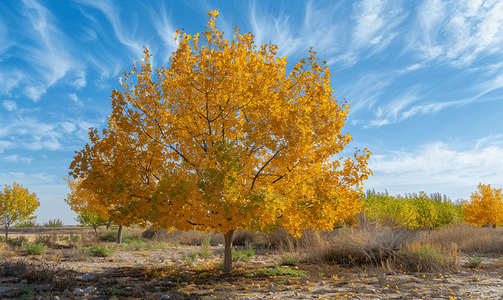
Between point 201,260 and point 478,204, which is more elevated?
point 478,204

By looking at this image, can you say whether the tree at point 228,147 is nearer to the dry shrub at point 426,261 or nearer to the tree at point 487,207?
the dry shrub at point 426,261

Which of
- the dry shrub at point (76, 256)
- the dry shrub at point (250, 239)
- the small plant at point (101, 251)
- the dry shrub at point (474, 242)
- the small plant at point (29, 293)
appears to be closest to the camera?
the small plant at point (29, 293)

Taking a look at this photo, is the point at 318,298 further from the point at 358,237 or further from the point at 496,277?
the point at 496,277

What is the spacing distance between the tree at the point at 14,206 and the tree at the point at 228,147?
19.7 metres

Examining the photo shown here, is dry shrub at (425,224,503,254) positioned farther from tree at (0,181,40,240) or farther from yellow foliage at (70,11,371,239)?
tree at (0,181,40,240)

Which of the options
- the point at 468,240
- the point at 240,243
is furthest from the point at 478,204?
the point at 240,243

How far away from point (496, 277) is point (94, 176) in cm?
1054

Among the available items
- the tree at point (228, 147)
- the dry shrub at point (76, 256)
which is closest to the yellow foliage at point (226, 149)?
the tree at point (228, 147)

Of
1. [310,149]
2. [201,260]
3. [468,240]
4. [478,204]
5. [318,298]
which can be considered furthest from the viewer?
[478,204]

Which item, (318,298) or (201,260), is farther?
(201,260)

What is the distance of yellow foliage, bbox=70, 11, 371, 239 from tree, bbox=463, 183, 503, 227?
23.0m

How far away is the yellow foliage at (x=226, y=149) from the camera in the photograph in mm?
6027

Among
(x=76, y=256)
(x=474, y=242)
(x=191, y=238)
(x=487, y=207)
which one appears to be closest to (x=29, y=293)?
(x=76, y=256)

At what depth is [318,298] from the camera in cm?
583
